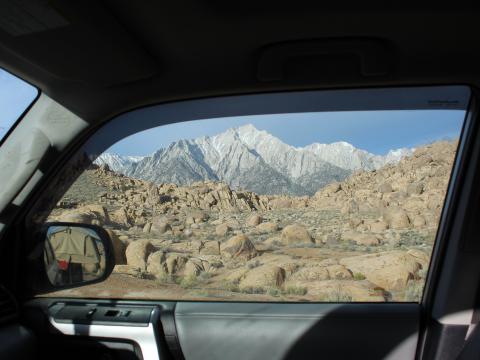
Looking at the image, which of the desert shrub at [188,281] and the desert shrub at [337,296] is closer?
the desert shrub at [337,296]

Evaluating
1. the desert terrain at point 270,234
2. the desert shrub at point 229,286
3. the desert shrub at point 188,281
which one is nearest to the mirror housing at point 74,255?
the desert terrain at point 270,234

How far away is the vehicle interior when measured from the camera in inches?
72.7

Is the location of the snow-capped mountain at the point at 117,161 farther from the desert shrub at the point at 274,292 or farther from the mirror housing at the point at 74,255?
the desert shrub at the point at 274,292

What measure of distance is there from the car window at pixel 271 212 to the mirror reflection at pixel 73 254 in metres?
0.15

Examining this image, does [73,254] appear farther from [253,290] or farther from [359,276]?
[359,276]

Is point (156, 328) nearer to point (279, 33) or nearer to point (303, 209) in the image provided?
point (303, 209)

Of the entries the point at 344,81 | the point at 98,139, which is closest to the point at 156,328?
the point at 98,139

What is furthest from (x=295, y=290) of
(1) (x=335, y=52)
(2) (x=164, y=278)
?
(1) (x=335, y=52)

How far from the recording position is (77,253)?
8.43 feet

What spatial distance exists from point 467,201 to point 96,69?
82.2 inches

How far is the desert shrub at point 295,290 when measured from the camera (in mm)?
2924

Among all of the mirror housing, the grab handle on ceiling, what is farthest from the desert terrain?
the grab handle on ceiling

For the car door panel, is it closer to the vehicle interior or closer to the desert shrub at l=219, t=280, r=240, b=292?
the vehicle interior

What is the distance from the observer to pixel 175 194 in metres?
3.70
